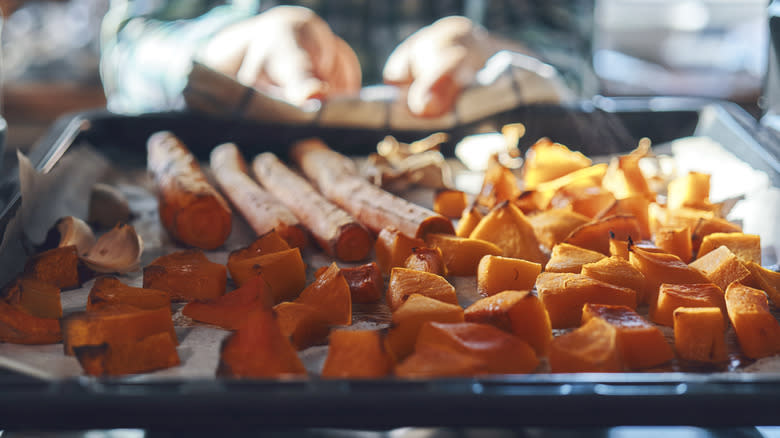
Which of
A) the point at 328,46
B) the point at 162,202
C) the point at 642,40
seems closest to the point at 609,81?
the point at 642,40

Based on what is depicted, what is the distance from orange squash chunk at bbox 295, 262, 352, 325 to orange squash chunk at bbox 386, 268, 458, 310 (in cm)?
5

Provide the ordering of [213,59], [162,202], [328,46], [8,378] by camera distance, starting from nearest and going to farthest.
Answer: [8,378] → [162,202] → [328,46] → [213,59]

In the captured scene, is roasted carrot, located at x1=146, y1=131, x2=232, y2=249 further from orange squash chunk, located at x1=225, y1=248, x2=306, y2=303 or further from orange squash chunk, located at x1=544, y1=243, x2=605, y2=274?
orange squash chunk, located at x1=544, y1=243, x2=605, y2=274

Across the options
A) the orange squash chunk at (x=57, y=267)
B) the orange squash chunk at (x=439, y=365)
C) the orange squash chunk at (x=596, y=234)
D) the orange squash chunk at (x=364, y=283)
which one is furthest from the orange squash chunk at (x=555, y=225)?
the orange squash chunk at (x=57, y=267)

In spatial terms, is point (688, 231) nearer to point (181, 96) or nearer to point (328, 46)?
point (181, 96)

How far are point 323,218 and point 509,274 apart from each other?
292 millimetres

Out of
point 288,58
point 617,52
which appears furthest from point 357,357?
point 617,52

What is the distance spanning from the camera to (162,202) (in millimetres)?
947

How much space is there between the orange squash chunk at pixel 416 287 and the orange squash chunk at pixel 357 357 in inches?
4.9

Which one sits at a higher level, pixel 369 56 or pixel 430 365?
pixel 430 365

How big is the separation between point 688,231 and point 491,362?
0.40 meters

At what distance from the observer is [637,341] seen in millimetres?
571

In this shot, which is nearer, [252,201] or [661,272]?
[661,272]

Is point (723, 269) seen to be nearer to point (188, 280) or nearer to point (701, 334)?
point (701, 334)
